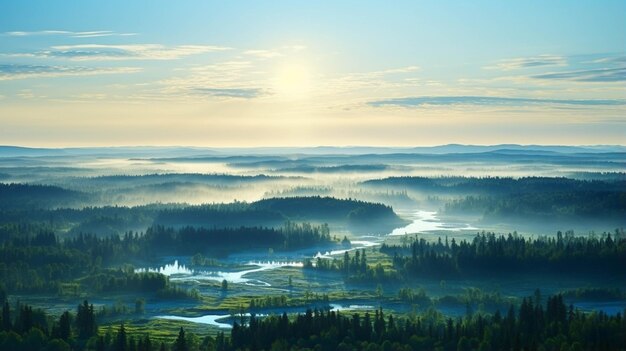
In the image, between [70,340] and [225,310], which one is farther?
[225,310]

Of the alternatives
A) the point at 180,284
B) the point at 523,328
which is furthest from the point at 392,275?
the point at 523,328

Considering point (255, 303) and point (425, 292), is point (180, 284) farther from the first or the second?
point (425, 292)

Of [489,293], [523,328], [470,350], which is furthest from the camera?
[489,293]

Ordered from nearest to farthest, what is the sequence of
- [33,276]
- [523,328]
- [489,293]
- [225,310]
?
1. [523,328]
2. [225,310]
3. [489,293]
4. [33,276]

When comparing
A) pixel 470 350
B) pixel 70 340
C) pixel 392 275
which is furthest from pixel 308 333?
pixel 392 275

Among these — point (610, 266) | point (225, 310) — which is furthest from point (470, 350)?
point (610, 266)

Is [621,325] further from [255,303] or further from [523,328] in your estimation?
[255,303]

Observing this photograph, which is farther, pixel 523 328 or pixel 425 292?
pixel 425 292

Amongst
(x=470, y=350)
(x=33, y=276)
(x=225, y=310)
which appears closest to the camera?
(x=470, y=350)

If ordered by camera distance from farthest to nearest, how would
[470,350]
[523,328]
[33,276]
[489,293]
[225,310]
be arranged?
[33,276] → [489,293] → [225,310] → [523,328] → [470,350]
